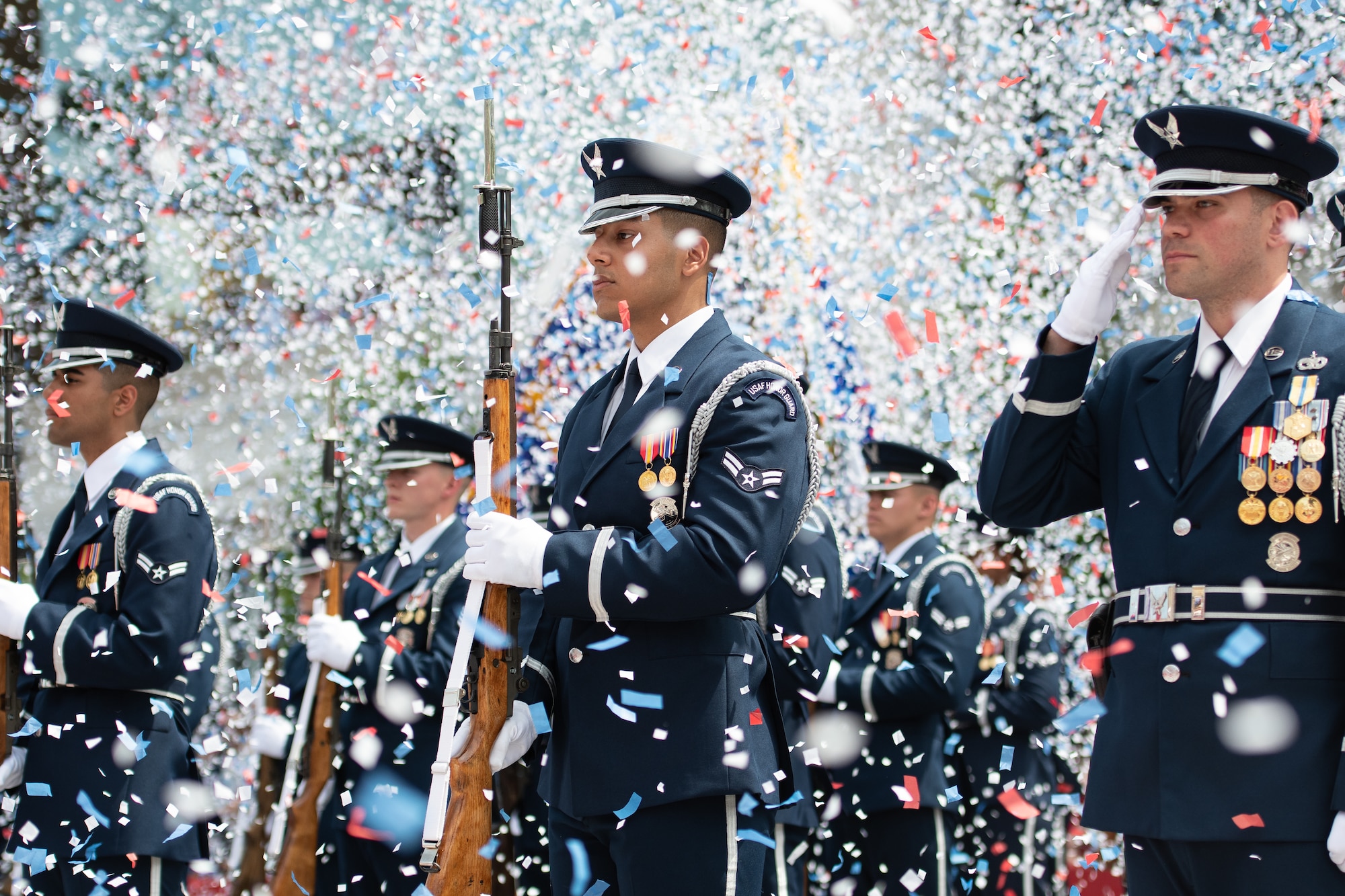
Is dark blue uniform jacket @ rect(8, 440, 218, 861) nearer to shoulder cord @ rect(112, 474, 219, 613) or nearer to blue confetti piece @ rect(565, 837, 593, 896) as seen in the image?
shoulder cord @ rect(112, 474, 219, 613)

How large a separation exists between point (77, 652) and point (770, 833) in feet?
6.96

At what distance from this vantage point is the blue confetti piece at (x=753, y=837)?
2512 millimetres

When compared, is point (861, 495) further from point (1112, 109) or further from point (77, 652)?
point (77, 652)

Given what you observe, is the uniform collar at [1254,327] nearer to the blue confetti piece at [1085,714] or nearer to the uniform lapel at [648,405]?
the blue confetti piece at [1085,714]

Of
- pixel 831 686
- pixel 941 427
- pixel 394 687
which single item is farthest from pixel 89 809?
pixel 941 427

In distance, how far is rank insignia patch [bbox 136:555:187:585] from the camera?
146 inches

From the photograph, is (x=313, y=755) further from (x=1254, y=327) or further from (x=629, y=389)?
(x=1254, y=327)

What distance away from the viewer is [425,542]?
17.0ft

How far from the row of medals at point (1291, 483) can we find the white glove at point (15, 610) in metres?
3.23

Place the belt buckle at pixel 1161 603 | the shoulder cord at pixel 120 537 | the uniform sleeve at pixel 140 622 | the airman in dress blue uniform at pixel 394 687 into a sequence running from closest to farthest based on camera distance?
the belt buckle at pixel 1161 603 < the uniform sleeve at pixel 140 622 < the shoulder cord at pixel 120 537 < the airman in dress blue uniform at pixel 394 687

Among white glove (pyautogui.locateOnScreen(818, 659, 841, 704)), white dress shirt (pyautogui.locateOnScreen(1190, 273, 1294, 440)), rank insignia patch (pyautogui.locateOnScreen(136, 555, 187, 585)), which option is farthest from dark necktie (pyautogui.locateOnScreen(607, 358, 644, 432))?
white glove (pyautogui.locateOnScreen(818, 659, 841, 704))

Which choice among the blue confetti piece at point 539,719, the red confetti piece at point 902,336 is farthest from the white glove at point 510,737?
the red confetti piece at point 902,336

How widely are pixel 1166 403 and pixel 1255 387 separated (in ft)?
0.59

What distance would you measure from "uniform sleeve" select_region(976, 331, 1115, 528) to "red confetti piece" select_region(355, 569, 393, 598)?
2.99 m
